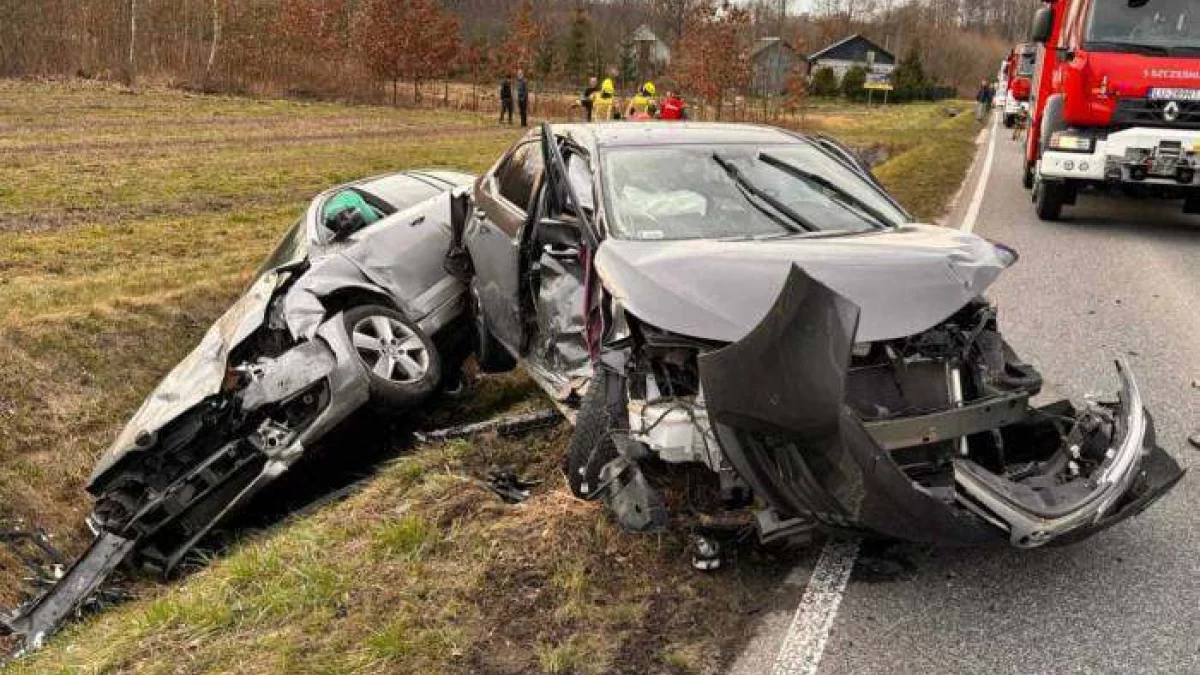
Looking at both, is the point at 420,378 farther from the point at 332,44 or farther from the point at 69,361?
the point at 332,44

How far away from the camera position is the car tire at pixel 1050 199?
1096 centimetres

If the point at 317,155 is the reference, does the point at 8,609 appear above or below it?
below

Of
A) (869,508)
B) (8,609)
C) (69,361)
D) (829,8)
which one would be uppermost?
(829,8)

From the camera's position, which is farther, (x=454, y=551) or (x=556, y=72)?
(x=556, y=72)

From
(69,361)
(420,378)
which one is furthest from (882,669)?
(69,361)

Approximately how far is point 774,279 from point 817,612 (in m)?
1.18

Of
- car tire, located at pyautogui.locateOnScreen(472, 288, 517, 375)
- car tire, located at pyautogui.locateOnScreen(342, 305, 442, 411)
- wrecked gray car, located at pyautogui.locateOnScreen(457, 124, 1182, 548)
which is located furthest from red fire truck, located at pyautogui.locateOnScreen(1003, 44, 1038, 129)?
wrecked gray car, located at pyautogui.locateOnScreen(457, 124, 1182, 548)

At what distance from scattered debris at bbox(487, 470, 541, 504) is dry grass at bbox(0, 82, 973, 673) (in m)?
0.10

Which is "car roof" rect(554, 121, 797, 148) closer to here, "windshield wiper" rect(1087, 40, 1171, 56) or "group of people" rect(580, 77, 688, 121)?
"windshield wiper" rect(1087, 40, 1171, 56)

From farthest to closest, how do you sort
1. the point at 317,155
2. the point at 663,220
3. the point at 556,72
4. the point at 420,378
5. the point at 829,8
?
the point at 829,8 → the point at 556,72 → the point at 317,155 → the point at 420,378 → the point at 663,220

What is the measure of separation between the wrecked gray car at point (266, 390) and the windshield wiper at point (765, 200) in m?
2.28

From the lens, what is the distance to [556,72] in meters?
47.6

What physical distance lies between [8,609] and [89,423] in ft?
6.99

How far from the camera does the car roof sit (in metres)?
5.12
